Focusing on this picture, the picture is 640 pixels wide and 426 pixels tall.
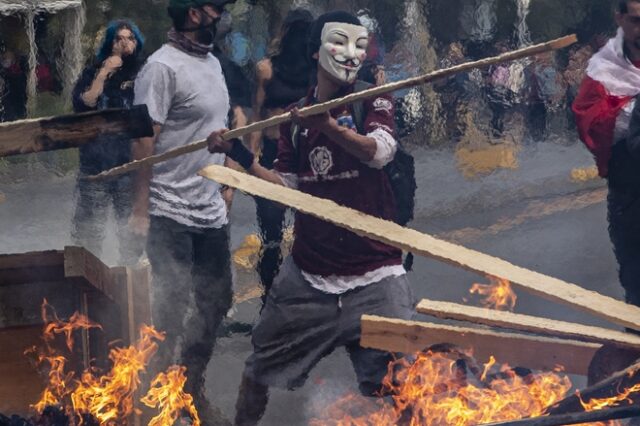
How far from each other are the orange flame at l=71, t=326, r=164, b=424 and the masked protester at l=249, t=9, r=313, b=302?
199 cm

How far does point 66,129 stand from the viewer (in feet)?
15.0

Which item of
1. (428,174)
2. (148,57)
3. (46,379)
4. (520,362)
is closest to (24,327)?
(46,379)


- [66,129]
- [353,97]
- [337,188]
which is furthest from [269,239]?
[66,129]

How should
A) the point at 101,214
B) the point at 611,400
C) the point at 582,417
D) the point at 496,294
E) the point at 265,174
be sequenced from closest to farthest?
1. the point at 582,417
2. the point at 611,400
3. the point at 265,174
4. the point at 101,214
5. the point at 496,294

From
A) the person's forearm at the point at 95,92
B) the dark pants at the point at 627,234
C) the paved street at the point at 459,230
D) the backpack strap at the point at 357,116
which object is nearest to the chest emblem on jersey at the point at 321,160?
the backpack strap at the point at 357,116

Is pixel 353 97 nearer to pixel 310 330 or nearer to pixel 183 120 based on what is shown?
pixel 183 120

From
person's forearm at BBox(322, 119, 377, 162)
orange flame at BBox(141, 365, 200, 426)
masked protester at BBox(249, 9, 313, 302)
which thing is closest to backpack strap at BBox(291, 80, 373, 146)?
person's forearm at BBox(322, 119, 377, 162)

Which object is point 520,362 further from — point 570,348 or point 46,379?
point 46,379

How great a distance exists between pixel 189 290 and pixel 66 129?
8.44 ft

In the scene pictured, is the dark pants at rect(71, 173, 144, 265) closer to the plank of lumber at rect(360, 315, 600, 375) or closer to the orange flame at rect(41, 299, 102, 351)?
the orange flame at rect(41, 299, 102, 351)

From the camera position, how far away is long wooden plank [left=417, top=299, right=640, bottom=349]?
554cm

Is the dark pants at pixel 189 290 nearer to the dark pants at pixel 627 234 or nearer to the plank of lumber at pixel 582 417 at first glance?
the dark pants at pixel 627 234

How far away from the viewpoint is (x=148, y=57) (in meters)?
6.88

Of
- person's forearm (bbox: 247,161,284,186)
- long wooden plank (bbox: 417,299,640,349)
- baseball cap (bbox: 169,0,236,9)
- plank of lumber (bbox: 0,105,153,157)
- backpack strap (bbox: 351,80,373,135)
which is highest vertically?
baseball cap (bbox: 169,0,236,9)
